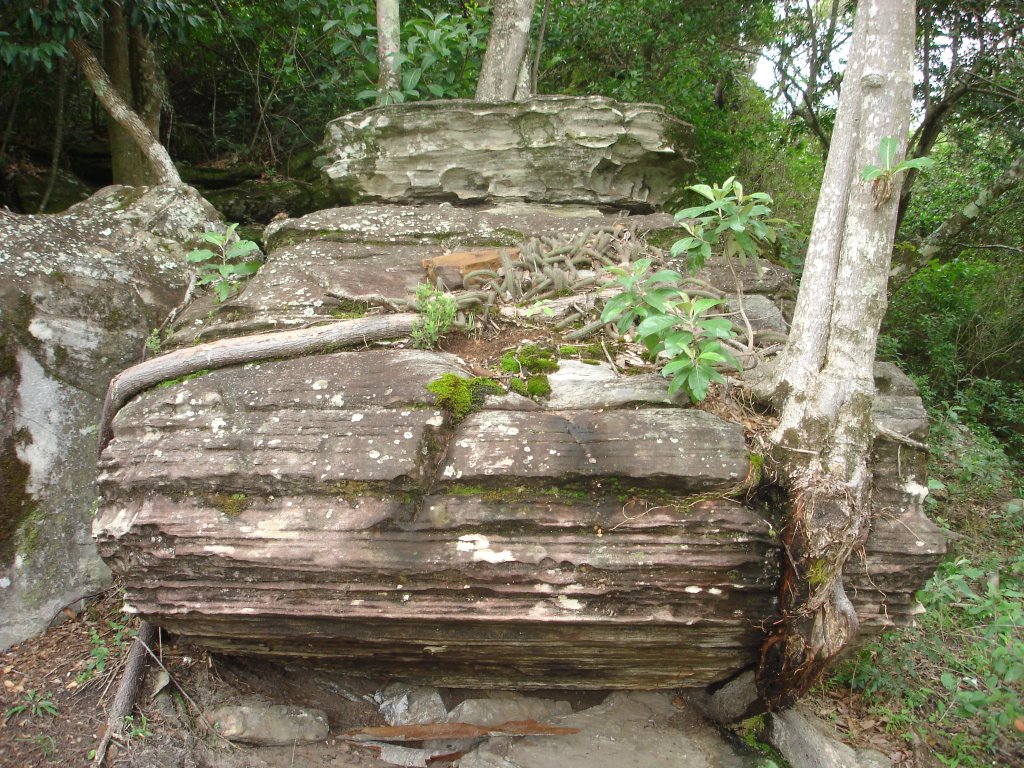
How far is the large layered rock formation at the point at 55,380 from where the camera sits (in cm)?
412

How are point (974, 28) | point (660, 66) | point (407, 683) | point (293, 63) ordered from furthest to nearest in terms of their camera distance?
1. point (660, 66)
2. point (293, 63)
3. point (974, 28)
4. point (407, 683)

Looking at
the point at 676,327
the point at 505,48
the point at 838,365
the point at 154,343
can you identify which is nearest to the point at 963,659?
the point at 838,365

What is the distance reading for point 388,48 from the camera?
21.0 ft

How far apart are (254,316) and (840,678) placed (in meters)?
4.01

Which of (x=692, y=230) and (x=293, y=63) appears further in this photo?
(x=293, y=63)

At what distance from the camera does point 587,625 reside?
10.4 feet

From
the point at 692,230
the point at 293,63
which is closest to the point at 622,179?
the point at 692,230

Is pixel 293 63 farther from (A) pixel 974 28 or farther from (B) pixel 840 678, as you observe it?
(B) pixel 840 678

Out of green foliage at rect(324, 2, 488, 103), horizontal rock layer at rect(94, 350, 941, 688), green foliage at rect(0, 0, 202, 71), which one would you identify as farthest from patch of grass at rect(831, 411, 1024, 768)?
green foliage at rect(0, 0, 202, 71)

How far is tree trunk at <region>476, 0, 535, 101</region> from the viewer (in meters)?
6.26

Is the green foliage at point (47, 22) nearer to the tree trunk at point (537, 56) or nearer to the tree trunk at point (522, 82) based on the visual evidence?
the tree trunk at point (522, 82)

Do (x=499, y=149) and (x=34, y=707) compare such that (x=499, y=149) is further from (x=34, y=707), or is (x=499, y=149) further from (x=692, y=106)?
(x=34, y=707)

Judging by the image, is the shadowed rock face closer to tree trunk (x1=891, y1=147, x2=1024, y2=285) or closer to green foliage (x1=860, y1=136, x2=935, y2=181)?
tree trunk (x1=891, y1=147, x2=1024, y2=285)

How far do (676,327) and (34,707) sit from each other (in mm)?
3950
